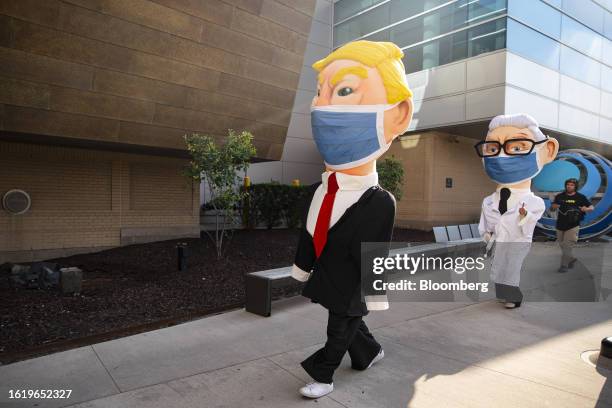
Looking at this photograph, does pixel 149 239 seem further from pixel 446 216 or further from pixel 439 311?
pixel 446 216

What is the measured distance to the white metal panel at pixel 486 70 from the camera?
12.2 metres

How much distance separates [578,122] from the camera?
14500mm

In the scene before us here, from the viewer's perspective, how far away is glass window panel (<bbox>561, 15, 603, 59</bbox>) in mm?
14211

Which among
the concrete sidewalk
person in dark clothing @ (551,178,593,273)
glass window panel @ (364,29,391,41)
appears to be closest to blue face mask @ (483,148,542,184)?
the concrete sidewalk

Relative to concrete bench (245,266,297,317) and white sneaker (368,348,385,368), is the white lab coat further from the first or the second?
concrete bench (245,266,297,317)

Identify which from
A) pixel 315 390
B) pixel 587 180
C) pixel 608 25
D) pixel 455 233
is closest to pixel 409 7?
pixel 608 25

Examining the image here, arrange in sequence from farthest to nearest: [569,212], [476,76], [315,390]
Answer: [476,76] → [569,212] → [315,390]

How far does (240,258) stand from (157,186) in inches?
141

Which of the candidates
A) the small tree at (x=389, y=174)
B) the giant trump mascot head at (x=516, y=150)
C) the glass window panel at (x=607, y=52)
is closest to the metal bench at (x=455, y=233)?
the giant trump mascot head at (x=516, y=150)

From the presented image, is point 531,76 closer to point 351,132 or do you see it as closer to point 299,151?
point 299,151

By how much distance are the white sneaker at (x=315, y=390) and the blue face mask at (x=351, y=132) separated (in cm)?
163

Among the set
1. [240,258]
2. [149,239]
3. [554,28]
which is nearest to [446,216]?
[554,28]

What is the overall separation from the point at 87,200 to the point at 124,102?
2.80 m

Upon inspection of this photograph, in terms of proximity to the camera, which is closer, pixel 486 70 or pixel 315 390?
pixel 315 390
